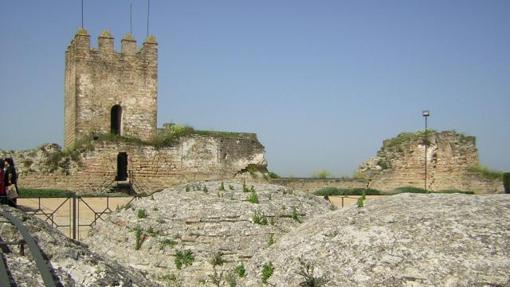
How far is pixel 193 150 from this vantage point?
30.0 m

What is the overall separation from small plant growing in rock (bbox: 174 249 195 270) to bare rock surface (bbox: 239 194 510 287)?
2.67 m

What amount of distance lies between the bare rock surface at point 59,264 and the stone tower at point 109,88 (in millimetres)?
25723

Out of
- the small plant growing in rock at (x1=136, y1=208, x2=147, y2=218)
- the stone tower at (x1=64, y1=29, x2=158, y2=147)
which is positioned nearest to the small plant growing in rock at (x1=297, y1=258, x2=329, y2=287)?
the small plant growing in rock at (x1=136, y1=208, x2=147, y2=218)

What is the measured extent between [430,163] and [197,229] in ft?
85.9

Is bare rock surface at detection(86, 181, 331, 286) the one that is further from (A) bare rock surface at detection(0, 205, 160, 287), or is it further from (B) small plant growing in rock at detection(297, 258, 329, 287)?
(A) bare rock surface at detection(0, 205, 160, 287)

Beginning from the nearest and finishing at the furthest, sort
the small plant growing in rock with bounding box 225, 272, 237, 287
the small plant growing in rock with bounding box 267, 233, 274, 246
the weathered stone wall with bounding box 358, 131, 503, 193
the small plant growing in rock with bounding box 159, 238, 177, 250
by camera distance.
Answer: the small plant growing in rock with bounding box 225, 272, 237, 287 < the small plant growing in rock with bounding box 267, 233, 274, 246 < the small plant growing in rock with bounding box 159, 238, 177, 250 < the weathered stone wall with bounding box 358, 131, 503, 193

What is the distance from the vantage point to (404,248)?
4719mm

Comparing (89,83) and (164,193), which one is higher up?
(89,83)

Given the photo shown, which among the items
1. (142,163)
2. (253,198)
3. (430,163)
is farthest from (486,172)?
(253,198)

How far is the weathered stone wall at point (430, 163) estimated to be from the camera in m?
32.5

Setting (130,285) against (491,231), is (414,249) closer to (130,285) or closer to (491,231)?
(491,231)

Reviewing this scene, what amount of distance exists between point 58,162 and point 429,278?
80.1 feet

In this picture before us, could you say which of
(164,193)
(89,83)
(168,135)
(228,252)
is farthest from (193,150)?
(228,252)

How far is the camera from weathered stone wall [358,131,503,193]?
3253 centimetres
